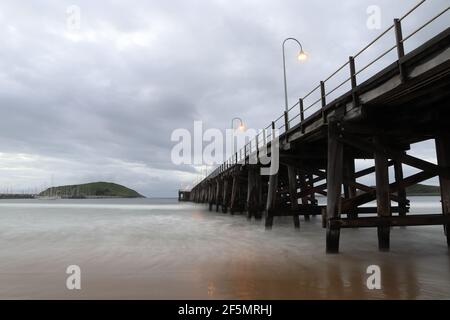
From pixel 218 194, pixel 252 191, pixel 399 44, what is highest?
pixel 399 44

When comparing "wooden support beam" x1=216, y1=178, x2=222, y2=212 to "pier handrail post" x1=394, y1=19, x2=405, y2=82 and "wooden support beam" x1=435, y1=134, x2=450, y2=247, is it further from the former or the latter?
"pier handrail post" x1=394, y1=19, x2=405, y2=82

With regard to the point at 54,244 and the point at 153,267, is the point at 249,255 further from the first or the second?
the point at 54,244

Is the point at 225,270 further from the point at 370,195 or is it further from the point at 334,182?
the point at 370,195

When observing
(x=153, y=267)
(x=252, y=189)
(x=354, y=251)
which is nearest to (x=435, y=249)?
(x=354, y=251)

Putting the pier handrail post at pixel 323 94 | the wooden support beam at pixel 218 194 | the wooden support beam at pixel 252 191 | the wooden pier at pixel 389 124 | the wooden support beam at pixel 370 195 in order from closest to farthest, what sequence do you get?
the wooden pier at pixel 389 124 → the wooden support beam at pixel 370 195 → the pier handrail post at pixel 323 94 → the wooden support beam at pixel 252 191 → the wooden support beam at pixel 218 194

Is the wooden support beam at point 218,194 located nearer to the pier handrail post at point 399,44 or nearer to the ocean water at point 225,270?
the ocean water at point 225,270

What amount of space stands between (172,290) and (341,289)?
2.47 meters

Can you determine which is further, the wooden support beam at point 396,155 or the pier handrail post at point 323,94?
the pier handrail post at point 323,94

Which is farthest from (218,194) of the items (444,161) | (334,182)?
(444,161)

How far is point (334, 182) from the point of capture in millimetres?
8055

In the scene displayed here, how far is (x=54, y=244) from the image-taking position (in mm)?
10539

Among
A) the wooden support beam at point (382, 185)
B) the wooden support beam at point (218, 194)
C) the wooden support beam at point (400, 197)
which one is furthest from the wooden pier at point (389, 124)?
the wooden support beam at point (218, 194)

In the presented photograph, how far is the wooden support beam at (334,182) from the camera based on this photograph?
7945mm
